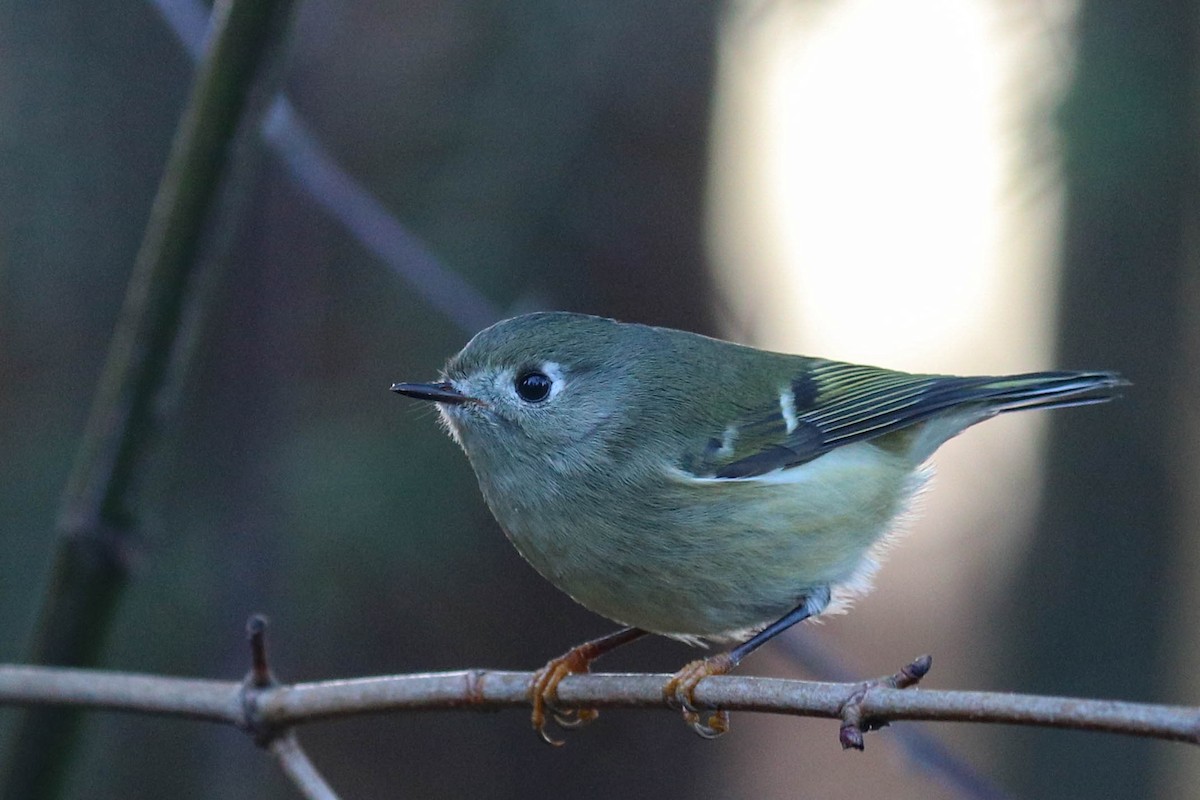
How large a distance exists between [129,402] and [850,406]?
1281 mm

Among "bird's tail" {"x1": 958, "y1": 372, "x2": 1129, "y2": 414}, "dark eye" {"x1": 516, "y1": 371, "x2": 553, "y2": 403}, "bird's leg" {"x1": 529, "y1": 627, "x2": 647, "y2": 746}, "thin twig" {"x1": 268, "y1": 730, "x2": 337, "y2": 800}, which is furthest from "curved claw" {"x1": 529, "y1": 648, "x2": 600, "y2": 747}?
"bird's tail" {"x1": 958, "y1": 372, "x2": 1129, "y2": 414}

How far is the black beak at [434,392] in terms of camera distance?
1.95 m

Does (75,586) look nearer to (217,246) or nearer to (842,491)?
(217,246)

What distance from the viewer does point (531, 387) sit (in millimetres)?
2137

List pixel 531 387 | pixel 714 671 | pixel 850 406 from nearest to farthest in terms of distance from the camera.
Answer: pixel 714 671
pixel 531 387
pixel 850 406

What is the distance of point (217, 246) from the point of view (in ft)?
5.46

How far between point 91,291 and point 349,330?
27.3 inches

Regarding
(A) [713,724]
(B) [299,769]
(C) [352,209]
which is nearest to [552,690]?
(A) [713,724]

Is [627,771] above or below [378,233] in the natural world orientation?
below

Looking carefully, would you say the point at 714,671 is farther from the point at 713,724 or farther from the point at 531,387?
the point at 531,387

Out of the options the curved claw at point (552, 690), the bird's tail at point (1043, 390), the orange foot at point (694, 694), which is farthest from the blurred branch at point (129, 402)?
the bird's tail at point (1043, 390)

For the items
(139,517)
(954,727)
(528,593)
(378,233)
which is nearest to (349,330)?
(528,593)

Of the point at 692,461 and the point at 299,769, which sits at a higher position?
the point at 692,461

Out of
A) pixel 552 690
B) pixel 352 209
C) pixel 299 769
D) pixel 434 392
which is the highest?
pixel 352 209
